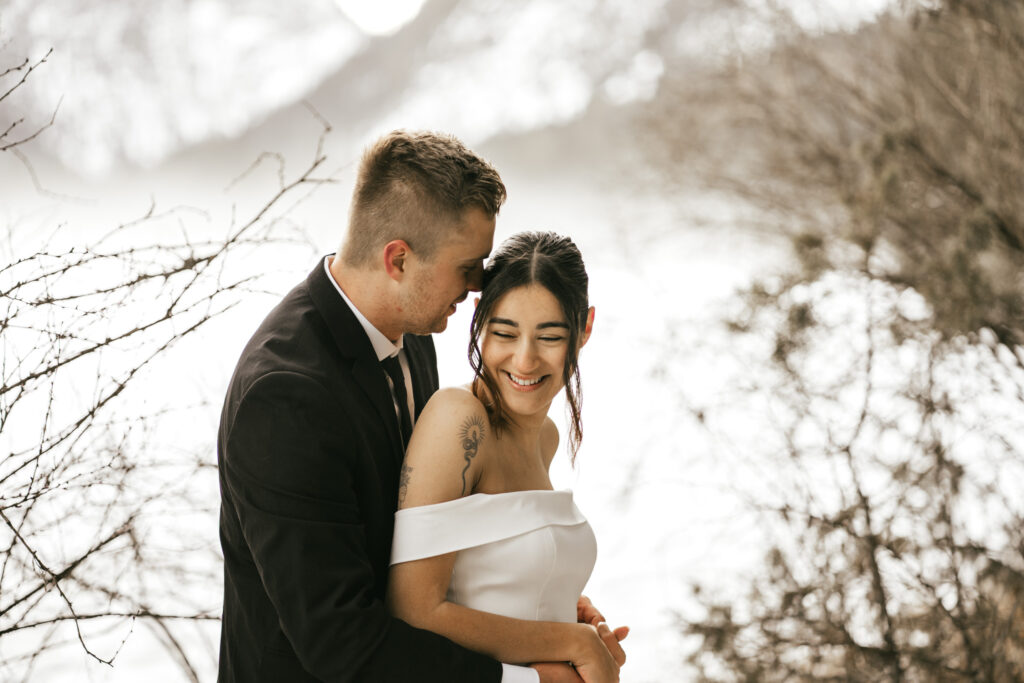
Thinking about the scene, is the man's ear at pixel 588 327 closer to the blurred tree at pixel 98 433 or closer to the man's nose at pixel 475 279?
the man's nose at pixel 475 279

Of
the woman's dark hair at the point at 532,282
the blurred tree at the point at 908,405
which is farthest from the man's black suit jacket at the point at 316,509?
the blurred tree at the point at 908,405

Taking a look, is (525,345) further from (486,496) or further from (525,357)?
(486,496)

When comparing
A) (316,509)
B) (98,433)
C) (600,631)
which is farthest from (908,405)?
(98,433)

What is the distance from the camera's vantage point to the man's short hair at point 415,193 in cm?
191

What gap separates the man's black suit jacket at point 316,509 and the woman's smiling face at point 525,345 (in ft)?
0.85

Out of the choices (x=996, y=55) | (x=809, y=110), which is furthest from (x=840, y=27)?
(x=996, y=55)

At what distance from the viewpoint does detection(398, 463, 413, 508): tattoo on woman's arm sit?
5.95 feet

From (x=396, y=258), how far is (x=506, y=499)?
538 mm

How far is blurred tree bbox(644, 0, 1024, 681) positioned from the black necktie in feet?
6.75

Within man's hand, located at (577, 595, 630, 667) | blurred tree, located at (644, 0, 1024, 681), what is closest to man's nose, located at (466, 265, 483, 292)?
man's hand, located at (577, 595, 630, 667)

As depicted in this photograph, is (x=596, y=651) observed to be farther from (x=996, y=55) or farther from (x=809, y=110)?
(x=809, y=110)

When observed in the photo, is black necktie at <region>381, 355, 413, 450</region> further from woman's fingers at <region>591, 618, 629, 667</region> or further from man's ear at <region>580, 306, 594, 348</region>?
woman's fingers at <region>591, 618, 629, 667</region>

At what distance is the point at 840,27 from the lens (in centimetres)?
453

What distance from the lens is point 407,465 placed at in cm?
184
